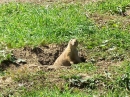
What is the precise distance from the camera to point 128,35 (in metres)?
8.67

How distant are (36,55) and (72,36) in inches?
38.1

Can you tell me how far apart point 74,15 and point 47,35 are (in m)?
1.16

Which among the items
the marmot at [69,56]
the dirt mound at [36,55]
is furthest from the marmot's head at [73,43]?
the dirt mound at [36,55]

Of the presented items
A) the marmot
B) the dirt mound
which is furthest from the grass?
the marmot

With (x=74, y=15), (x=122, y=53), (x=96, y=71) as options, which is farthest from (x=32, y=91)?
(x=74, y=15)

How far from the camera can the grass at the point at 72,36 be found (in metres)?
6.44

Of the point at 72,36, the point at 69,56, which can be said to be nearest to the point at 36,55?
the point at 69,56

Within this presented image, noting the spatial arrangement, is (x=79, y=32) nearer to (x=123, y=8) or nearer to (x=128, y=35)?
(x=128, y=35)

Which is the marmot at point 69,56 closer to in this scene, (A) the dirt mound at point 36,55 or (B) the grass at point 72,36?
(A) the dirt mound at point 36,55

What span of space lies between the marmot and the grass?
0.24 meters

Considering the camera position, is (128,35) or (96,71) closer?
(96,71)

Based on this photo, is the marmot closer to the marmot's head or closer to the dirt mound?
the marmot's head

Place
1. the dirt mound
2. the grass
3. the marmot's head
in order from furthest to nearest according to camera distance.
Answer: the marmot's head, the dirt mound, the grass

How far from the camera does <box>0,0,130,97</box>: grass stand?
644cm
